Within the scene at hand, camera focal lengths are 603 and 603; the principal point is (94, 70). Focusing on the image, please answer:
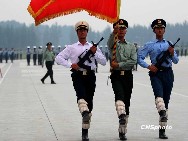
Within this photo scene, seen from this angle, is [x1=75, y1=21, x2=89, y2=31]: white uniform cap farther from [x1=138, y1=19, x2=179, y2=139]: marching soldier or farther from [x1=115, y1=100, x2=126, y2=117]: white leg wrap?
[x1=115, y1=100, x2=126, y2=117]: white leg wrap

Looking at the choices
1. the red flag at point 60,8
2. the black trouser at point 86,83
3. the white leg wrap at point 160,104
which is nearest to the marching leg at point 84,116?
the black trouser at point 86,83

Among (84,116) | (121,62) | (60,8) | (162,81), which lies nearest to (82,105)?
(84,116)

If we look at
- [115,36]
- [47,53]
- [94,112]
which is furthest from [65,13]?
[47,53]

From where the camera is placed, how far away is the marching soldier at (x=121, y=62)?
9117 mm

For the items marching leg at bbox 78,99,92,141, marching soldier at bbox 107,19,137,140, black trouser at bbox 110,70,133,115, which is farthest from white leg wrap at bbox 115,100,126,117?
marching leg at bbox 78,99,92,141

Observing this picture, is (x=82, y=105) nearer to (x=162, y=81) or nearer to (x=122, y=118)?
(x=122, y=118)

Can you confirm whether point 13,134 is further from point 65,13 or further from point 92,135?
point 65,13

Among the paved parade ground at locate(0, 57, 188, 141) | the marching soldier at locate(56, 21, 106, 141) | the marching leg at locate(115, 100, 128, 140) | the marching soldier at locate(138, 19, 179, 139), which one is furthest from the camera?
the paved parade ground at locate(0, 57, 188, 141)

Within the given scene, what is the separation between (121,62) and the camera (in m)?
9.16

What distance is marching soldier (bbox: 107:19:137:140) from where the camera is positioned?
9117mm

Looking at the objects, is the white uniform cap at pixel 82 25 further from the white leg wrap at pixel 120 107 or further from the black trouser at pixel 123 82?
the white leg wrap at pixel 120 107

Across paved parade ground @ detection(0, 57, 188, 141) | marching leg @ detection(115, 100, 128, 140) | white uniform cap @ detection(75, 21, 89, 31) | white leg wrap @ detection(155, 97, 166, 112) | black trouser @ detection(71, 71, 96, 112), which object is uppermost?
white uniform cap @ detection(75, 21, 89, 31)

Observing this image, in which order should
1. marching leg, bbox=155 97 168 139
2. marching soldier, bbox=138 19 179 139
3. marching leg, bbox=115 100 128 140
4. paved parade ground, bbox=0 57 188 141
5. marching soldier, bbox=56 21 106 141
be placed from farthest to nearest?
paved parade ground, bbox=0 57 188 141 < marching soldier, bbox=138 19 179 139 < marching soldier, bbox=56 21 106 141 < marching leg, bbox=155 97 168 139 < marching leg, bbox=115 100 128 140

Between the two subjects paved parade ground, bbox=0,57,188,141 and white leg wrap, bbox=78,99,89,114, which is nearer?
white leg wrap, bbox=78,99,89,114
